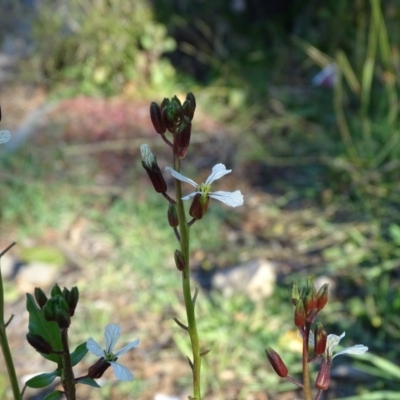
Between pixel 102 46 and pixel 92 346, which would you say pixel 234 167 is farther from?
pixel 92 346

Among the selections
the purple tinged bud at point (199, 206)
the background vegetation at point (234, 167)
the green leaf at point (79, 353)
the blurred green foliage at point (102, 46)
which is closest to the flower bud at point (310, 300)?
the purple tinged bud at point (199, 206)

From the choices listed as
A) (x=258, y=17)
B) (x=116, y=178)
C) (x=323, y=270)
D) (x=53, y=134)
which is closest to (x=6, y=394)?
(x=323, y=270)

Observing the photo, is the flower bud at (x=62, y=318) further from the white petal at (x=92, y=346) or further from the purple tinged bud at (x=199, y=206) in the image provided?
the purple tinged bud at (x=199, y=206)

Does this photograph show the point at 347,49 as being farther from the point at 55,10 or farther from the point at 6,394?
the point at 6,394

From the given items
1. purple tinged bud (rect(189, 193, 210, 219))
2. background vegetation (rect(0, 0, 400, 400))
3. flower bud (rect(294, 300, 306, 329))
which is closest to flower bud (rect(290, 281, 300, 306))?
flower bud (rect(294, 300, 306, 329))

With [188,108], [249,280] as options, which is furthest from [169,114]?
[249,280]
